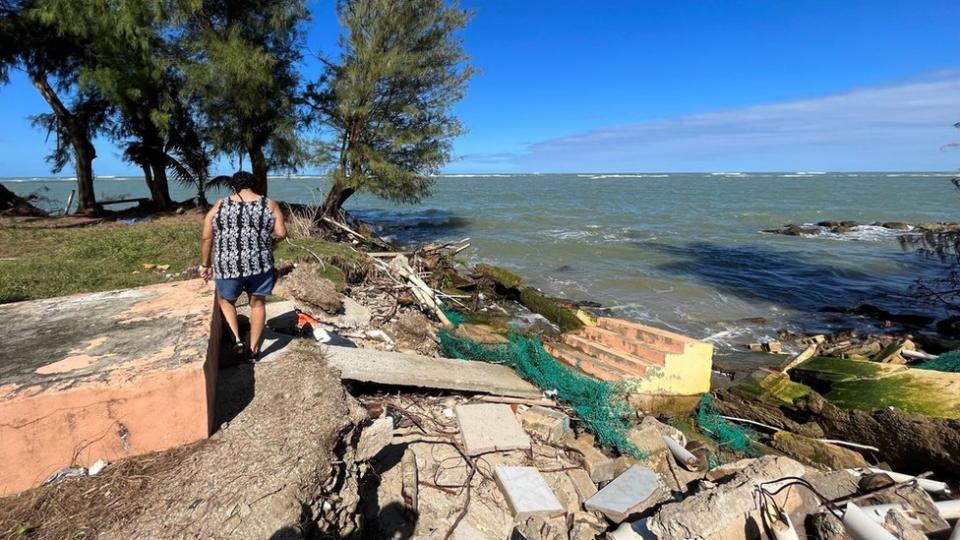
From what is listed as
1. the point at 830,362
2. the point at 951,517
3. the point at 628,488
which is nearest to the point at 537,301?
the point at 830,362

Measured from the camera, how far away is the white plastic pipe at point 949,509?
10.9 feet

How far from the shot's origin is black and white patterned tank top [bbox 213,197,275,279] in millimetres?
4066

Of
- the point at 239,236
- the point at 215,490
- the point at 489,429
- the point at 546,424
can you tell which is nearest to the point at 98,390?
the point at 215,490

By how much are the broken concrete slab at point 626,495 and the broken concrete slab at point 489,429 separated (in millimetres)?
718

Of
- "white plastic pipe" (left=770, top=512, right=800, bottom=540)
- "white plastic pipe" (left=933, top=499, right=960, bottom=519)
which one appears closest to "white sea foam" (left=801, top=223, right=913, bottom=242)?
"white plastic pipe" (left=933, top=499, right=960, bottom=519)

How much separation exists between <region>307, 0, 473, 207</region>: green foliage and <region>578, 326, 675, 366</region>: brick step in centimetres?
1000

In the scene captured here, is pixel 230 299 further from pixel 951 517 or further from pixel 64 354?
pixel 951 517

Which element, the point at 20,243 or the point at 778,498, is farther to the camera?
the point at 20,243

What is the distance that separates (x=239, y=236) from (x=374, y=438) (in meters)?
2.06

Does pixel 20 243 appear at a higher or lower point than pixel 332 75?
lower

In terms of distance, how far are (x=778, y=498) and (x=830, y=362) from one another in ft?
16.5

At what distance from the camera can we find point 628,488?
366 centimetres

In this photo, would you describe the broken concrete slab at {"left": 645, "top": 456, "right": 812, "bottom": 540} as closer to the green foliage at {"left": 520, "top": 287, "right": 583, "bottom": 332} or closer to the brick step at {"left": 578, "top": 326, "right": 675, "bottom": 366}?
the brick step at {"left": 578, "top": 326, "right": 675, "bottom": 366}

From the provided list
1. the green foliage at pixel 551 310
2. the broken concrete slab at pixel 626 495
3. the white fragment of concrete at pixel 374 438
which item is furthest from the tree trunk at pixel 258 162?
the broken concrete slab at pixel 626 495
